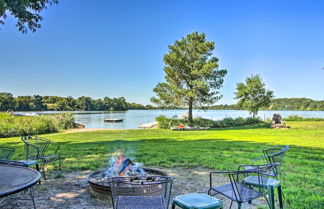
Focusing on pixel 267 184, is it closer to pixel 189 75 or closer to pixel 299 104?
pixel 189 75

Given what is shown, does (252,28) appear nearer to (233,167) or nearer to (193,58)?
(193,58)

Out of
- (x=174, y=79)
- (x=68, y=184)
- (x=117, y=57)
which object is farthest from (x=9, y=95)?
(x=68, y=184)

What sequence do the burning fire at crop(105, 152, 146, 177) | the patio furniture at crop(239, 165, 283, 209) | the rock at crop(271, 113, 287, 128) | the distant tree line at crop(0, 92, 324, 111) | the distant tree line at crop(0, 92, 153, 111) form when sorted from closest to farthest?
the patio furniture at crop(239, 165, 283, 209) → the burning fire at crop(105, 152, 146, 177) → the rock at crop(271, 113, 287, 128) → the distant tree line at crop(0, 92, 324, 111) → the distant tree line at crop(0, 92, 153, 111)

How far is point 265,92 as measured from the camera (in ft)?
81.4

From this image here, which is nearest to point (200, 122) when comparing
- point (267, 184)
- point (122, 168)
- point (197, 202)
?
point (122, 168)

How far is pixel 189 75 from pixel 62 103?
188ft

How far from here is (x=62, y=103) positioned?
67.9 meters

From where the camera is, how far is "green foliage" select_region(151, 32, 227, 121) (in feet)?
→ 66.4

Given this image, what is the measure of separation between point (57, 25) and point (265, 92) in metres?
21.5

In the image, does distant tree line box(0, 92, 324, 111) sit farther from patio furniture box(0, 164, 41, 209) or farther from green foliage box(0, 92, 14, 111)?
patio furniture box(0, 164, 41, 209)

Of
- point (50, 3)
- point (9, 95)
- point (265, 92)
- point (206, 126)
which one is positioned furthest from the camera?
point (9, 95)

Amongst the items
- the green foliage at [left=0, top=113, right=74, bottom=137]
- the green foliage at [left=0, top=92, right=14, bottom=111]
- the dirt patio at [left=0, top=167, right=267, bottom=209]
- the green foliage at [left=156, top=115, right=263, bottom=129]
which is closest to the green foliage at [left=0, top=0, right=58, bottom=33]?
the dirt patio at [left=0, top=167, right=267, bottom=209]

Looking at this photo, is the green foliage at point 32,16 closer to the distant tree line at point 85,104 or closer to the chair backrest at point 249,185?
the chair backrest at point 249,185

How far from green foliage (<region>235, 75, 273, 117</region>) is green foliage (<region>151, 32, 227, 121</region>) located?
18.4ft
